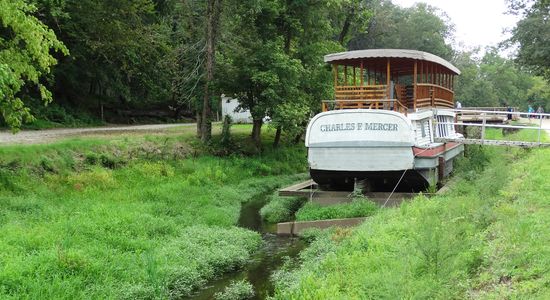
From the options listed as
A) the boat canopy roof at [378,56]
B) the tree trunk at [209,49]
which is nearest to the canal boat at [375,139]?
the boat canopy roof at [378,56]

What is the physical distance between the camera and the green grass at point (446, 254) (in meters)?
6.23

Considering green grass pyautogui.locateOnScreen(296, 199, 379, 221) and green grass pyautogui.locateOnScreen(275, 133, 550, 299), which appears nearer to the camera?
green grass pyautogui.locateOnScreen(275, 133, 550, 299)

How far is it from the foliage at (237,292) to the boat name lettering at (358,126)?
7.40 meters

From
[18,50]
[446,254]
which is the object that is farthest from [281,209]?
[446,254]

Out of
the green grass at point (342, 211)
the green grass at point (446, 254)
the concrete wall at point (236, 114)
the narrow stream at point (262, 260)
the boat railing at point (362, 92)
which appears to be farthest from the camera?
the concrete wall at point (236, 114)

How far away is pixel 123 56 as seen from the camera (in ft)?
94.9

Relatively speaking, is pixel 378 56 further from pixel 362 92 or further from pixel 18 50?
pixel 18 50

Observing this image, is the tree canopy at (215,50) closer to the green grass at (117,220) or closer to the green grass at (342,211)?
the green grass at (117,220)

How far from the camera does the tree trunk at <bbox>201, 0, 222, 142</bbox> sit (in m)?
23.4

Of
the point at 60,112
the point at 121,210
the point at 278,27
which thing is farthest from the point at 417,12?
the point at 121,210

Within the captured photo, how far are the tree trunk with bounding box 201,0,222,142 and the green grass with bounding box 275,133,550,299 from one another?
1346 cm

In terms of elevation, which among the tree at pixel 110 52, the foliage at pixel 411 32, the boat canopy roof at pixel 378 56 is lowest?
the boat canopy roof at pixel 378 56

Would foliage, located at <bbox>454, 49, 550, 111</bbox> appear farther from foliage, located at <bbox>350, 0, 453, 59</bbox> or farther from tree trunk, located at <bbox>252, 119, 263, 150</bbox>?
tree trunk, located at <bbox>252, 119, 263, 150</bbox>

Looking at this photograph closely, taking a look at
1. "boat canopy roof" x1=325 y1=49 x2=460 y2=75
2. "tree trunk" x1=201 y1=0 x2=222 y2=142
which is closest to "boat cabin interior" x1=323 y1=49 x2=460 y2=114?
"boat canopy roof" x1=325 y1=49 x2=460 y2=75
